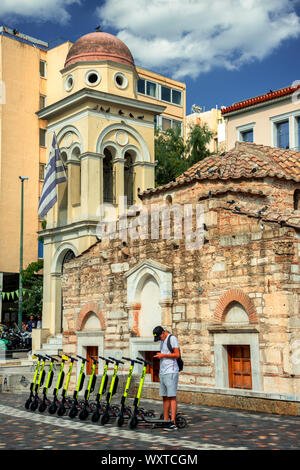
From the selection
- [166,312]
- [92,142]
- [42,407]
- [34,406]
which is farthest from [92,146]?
[42,407]

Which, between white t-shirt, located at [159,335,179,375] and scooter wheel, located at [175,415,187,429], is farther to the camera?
white t-shirt, located at [159,335,179,375]

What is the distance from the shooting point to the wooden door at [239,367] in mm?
12587

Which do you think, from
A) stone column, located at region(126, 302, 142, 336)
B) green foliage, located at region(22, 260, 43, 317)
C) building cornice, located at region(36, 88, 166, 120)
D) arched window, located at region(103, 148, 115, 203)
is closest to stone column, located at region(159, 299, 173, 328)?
stone column, located at region(126, 302, 142, 336)

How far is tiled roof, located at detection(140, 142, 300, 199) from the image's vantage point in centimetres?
1570

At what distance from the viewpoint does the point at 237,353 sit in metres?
12.9

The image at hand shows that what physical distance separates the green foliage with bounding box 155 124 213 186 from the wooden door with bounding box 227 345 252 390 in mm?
22672

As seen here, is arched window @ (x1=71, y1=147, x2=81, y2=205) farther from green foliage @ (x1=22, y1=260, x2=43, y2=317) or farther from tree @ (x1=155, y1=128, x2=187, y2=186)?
green foliage @ (x1=22, y1=260, x2=43, y2=317)

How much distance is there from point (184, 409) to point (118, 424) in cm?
228

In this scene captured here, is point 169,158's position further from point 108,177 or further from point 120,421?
point 120,421

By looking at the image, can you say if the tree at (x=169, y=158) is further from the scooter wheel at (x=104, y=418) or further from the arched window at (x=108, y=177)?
the scooter wheel at (x=104, y=418)

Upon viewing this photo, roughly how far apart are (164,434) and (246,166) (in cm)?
892

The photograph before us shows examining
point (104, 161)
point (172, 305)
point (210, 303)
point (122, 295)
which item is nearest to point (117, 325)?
point (122, 295)

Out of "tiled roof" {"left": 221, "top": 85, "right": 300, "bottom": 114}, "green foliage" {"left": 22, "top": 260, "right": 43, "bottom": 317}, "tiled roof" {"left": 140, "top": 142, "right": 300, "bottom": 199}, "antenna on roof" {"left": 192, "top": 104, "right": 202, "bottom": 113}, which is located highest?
"antenna on roof" {"left": 192, "top": 104, "right": 202, "bottom": 113}

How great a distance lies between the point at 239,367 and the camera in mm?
12805
